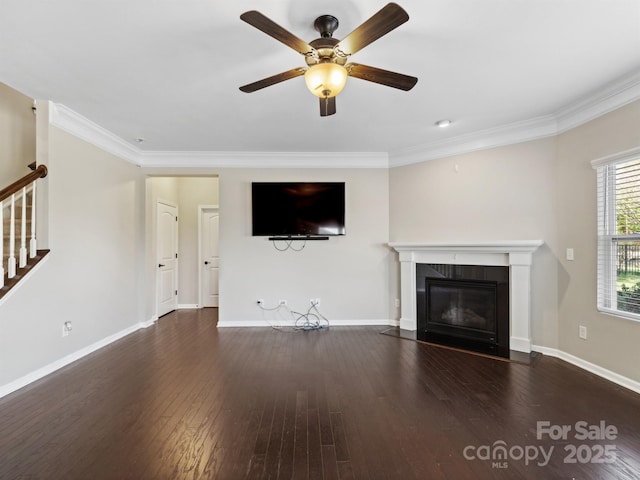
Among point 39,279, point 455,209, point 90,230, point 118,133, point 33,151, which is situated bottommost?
point 39,279

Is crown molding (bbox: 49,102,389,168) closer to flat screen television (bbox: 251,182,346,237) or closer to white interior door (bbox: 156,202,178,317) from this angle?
flat screen television (bbox: 251,182,346,237)

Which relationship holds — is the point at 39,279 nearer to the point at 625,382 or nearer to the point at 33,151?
the point at 33,151

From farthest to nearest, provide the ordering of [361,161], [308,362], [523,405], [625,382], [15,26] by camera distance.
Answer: [361,161] < [308,362] < [625,382] < [523,405] < [15,26]

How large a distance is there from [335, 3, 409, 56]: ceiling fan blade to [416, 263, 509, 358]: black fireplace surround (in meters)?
3.04

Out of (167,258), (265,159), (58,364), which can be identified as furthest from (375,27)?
(167,258)

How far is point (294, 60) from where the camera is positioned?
2256 millimetres

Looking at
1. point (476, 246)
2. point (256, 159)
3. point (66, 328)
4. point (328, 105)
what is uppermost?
point (256, 159)

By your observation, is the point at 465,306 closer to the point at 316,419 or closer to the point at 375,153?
the point at 375,153

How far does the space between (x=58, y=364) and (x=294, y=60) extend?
366 cm

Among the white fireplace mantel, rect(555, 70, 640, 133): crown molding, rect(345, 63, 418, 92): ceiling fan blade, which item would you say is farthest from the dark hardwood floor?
rect(555, 70, 640, 133): crown molding

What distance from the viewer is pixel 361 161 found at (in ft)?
14.8

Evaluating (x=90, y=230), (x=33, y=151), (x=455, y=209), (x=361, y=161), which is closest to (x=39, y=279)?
(x=90, y=230)

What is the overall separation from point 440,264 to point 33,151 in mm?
5081

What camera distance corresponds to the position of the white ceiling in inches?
70.1
